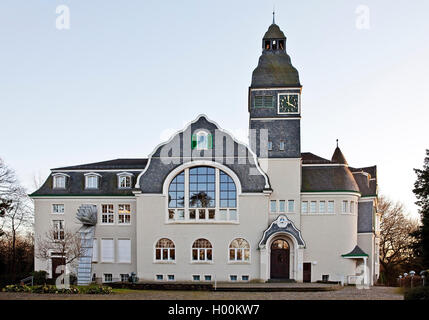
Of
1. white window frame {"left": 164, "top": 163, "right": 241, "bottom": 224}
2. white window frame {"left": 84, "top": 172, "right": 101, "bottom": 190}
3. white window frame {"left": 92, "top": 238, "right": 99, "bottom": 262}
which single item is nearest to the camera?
white window frame {"left": 164, "top": 163, "right": 241, "bottom": 224}

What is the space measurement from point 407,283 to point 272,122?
Answer: 1521 centimetres

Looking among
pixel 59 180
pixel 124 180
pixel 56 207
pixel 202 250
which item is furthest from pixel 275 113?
pixel 56 207

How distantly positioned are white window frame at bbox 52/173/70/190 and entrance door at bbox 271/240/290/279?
57.2ft

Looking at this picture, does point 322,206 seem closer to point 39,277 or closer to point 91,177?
point 91,177

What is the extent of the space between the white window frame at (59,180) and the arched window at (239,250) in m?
14.5

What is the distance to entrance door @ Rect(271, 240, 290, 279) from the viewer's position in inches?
1577

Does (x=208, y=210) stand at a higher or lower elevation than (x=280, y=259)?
higher

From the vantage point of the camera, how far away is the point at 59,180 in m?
43.2

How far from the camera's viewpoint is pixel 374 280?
44469 mm

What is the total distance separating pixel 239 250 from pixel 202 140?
873 centimetres

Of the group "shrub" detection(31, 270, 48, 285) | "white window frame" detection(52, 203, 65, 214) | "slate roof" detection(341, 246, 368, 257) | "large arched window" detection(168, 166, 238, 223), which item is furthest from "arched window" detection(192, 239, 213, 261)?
"shrub" detection(31, 270, 48, 285)

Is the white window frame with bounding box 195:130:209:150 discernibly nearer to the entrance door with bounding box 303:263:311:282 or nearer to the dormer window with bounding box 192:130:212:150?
the dormer window with bounding box 192:130:212:150

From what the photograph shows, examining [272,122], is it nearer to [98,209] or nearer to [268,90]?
[268,90]

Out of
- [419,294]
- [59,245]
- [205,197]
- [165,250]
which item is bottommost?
[165,250]
